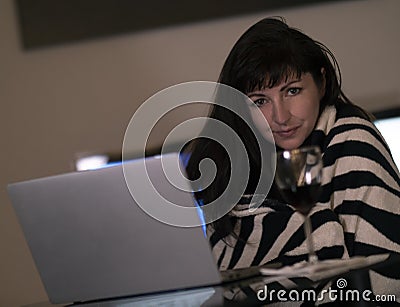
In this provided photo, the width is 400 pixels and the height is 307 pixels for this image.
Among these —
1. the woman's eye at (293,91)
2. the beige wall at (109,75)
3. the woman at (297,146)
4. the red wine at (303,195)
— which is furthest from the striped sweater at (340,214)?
the beige wall at (109,75)

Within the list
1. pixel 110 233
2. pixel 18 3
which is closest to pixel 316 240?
pixel 110 233

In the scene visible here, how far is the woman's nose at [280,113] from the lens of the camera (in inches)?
68.7

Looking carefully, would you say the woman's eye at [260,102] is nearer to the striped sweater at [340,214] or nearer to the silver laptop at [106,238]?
the striped sweater at [340,214]

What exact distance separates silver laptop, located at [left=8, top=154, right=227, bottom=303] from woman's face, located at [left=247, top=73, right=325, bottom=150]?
0.56 meters

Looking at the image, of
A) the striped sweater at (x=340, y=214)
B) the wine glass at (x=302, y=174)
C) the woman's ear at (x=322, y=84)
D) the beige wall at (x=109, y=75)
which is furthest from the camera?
the beige wall at (x=109, y=75)

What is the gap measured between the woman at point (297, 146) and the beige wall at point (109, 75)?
93cm

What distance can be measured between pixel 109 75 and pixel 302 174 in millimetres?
1647

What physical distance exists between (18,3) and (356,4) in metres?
1.12

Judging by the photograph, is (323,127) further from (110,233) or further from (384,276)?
(110,233)

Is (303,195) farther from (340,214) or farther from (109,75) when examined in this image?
(109,75)

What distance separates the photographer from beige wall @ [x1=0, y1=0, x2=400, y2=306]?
2.79 metres

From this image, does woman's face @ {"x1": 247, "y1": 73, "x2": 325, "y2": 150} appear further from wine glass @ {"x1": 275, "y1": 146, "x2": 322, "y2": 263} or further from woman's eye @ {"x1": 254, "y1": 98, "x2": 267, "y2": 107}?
wine glass @ {"x1": 275, "y1": 146, "x2": 322, "y2": 263}

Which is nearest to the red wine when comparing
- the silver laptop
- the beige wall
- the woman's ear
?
the silver laptop

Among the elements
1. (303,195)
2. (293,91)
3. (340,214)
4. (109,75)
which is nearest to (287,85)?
(293,91)
